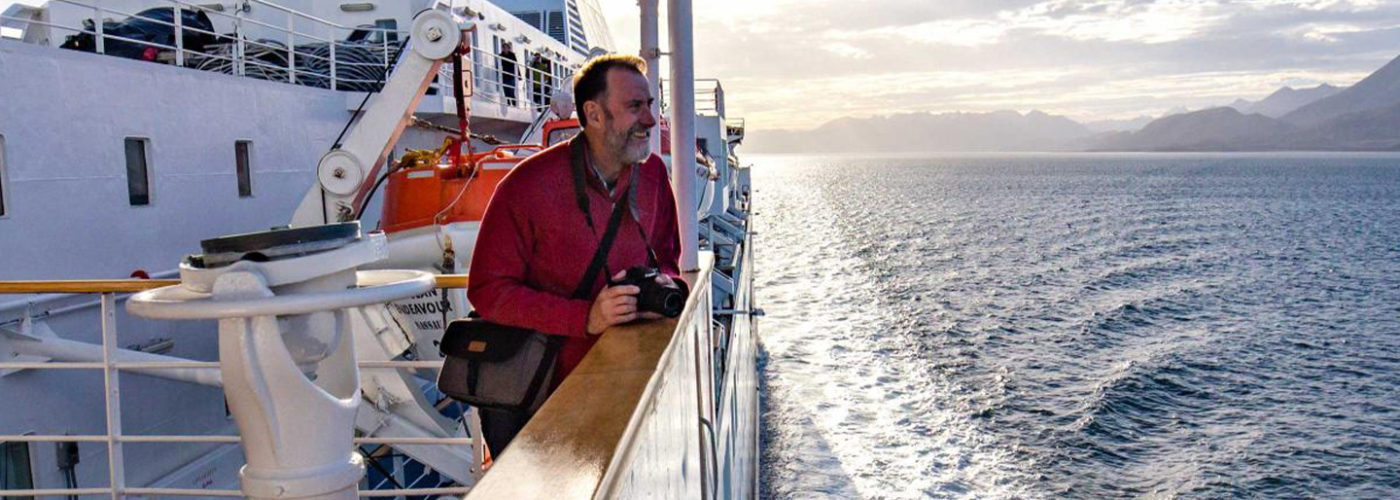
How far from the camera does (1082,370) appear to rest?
20.5 metres

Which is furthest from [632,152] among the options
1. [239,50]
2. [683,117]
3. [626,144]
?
[239,50]

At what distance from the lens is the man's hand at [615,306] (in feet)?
9.43

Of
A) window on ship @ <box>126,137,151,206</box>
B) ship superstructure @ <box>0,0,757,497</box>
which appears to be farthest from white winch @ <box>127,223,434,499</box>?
window on ship @ <box>126,137,151,206</box>

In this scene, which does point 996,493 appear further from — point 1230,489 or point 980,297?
point 980,297

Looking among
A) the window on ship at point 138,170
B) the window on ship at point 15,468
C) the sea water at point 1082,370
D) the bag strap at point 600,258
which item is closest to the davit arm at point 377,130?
the window on ship at point 138,170

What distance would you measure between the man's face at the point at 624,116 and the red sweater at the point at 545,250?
0.10 m

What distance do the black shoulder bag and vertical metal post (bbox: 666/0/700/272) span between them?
68.7 inches

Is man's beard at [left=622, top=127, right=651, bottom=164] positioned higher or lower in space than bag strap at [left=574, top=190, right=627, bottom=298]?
higher

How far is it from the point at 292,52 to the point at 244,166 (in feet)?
5.16

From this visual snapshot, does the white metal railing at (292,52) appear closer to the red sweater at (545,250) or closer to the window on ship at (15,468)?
the window on ship at (15,468)

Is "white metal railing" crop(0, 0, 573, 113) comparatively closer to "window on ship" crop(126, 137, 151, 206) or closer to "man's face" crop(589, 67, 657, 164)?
"window on ship" crop(126, 137, 151, 206)

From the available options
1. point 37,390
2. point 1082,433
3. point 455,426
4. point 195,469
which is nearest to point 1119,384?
point 1082,433

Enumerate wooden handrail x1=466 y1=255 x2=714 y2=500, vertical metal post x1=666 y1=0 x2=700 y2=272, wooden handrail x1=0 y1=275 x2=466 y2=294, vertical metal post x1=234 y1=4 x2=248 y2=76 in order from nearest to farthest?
1. wooden handrail x1=466 y1=255 x2=714 y2=500
2. wooden handrail x1=0 y1=275 x2=466 y2=294
3. vertical metal post x1=666 y1=0 x2=700 y2=272
4. vertical metal post x1=234 y1=4 x2=248 y2=76

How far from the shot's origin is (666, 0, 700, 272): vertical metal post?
187 inches
